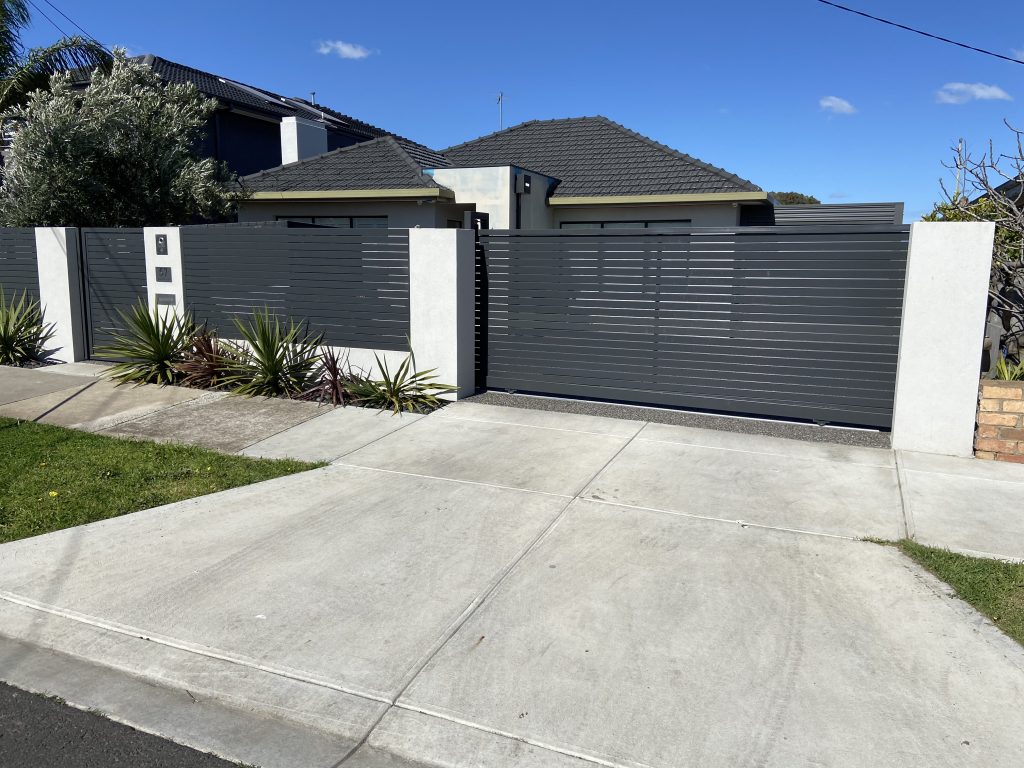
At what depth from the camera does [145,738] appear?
132 inches

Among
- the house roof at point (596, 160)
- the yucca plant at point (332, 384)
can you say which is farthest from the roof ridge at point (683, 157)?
the yucca plant at point (332, 384)

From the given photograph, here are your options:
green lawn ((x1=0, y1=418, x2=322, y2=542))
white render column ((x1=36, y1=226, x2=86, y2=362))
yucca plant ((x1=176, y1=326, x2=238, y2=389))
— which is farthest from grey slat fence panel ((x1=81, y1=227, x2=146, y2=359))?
green lawn ((x1=0, y1=418, x2=322, y2=542))

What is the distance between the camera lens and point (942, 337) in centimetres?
734

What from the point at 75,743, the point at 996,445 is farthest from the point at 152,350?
the point at 996,445

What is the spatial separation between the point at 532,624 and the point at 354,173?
1558cm

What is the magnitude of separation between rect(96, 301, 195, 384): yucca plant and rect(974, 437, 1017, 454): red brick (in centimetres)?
963

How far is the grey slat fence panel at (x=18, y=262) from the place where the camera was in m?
12.4

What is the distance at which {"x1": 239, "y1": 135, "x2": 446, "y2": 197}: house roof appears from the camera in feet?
56.2

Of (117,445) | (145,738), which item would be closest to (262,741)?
(145,738)

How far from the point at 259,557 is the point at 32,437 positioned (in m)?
4.39

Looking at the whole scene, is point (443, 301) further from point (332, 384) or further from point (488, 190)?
point (488, 190)

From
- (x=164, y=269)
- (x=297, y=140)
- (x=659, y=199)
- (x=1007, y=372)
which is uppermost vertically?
(x=297, y=140)

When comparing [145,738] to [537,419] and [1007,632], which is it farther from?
[537,419]

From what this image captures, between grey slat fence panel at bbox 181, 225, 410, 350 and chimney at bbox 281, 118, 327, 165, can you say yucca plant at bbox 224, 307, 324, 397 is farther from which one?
chimney at bbox 281, 118, 327, 165
